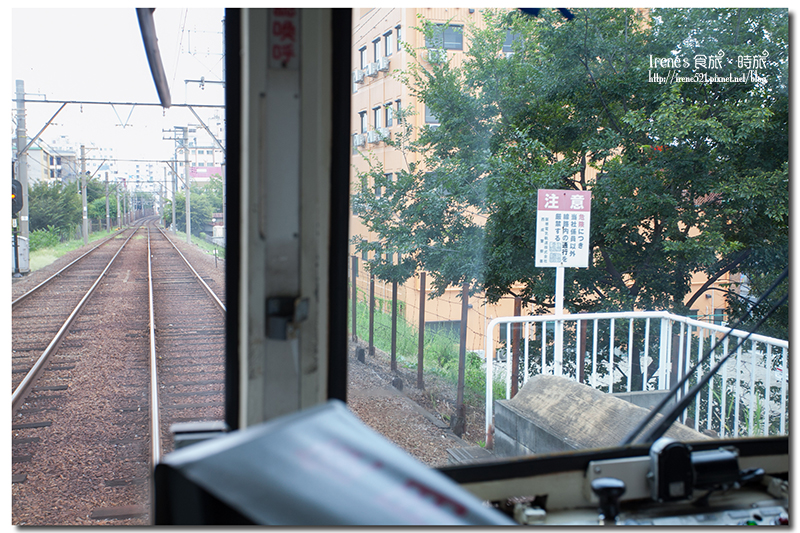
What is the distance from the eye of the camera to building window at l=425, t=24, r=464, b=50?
569cm

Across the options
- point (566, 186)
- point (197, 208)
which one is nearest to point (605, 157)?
point (566, 186)

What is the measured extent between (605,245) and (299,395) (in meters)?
4.87

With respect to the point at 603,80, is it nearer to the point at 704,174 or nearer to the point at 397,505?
the point at 704,174

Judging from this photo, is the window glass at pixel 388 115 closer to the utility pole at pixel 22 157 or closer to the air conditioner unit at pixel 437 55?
the air conditioner unit at pixel 437 55

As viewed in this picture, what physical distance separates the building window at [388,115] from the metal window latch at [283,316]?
5030mm

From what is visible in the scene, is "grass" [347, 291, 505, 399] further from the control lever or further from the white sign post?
the control lever

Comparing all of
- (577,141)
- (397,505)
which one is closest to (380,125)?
(577,141)

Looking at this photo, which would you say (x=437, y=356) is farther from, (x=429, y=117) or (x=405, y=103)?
(x=405, y=103)

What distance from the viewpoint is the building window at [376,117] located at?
610 centimetres

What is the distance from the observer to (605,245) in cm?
546

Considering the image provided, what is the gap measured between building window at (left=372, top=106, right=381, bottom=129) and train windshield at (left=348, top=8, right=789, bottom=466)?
7.5 inches

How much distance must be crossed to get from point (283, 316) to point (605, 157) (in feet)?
16.1

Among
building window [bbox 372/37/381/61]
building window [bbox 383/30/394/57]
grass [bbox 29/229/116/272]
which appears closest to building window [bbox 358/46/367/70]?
building window [bbox 372/37/381/61]

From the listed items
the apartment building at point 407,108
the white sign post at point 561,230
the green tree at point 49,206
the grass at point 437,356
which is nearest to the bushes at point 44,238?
the green tree at point 49,206
